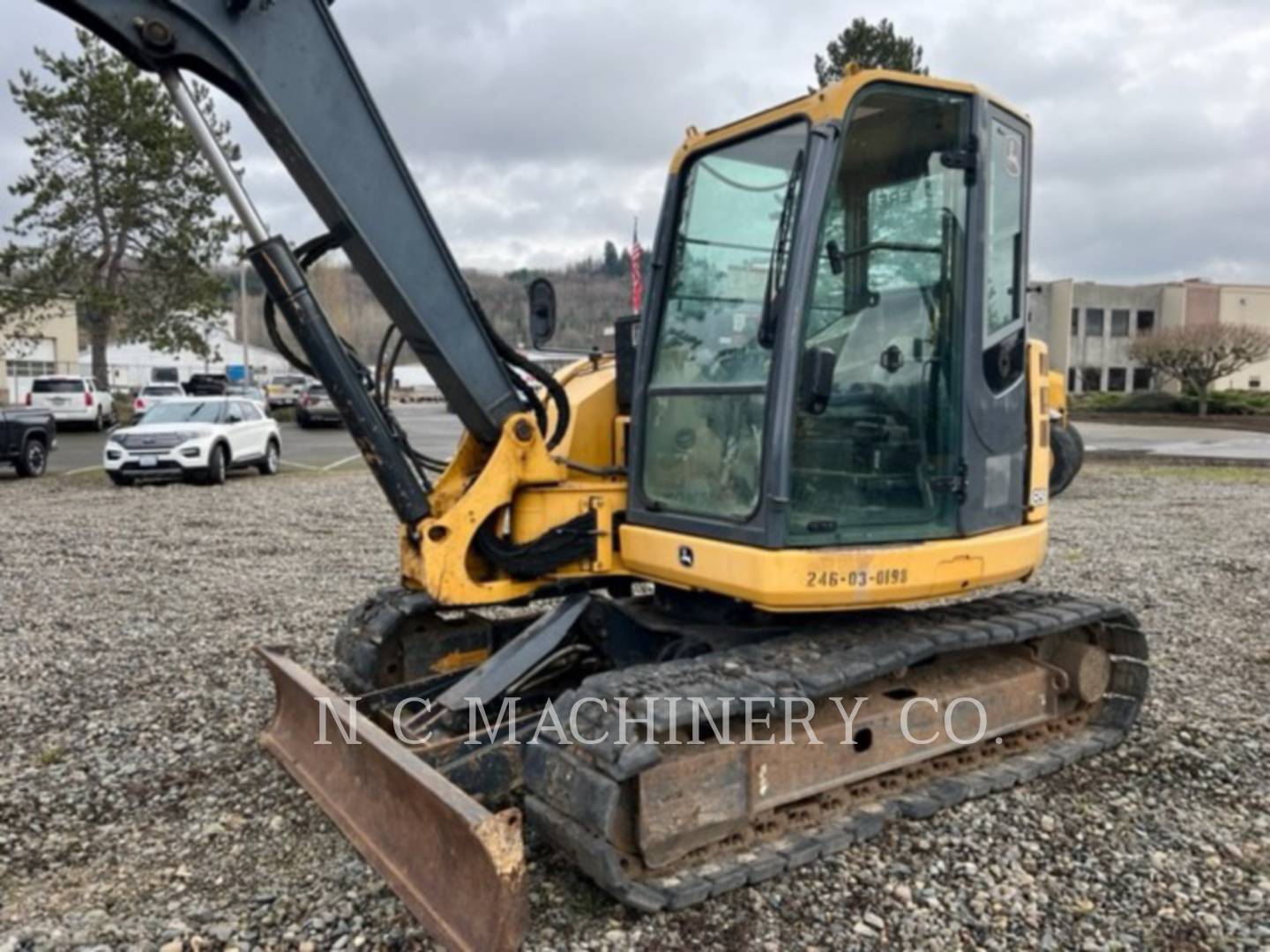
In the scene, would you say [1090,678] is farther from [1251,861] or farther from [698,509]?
[698,509]

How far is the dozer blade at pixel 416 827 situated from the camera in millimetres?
2910

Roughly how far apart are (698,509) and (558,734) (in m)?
1.09

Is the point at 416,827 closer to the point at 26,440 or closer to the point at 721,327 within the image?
the point at 721,327

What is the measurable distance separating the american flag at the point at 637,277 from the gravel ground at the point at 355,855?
2.49m

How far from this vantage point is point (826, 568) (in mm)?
3832

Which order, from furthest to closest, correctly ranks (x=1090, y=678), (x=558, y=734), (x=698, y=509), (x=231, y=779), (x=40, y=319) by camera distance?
(x=40, y=319)
(x=1090, y=678)
(x=231, y=779)
(x=698, y=509)
(x=558, y=734)

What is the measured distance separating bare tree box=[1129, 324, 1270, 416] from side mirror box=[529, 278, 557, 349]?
43252 mm

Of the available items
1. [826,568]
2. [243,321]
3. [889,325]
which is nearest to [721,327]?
[889,325]

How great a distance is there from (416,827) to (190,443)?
591 inches

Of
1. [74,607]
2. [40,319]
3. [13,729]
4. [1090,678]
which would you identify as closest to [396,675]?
[13,729]

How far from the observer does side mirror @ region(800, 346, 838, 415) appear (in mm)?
3732

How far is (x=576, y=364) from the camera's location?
5344 millimetres

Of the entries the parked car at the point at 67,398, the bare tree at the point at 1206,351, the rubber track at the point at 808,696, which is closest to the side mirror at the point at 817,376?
the rubber track at the point at 808,696

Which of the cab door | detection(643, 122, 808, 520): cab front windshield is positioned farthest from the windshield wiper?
the cab door
